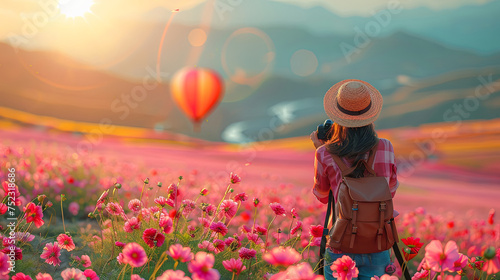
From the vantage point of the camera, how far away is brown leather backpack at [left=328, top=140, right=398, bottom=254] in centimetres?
246

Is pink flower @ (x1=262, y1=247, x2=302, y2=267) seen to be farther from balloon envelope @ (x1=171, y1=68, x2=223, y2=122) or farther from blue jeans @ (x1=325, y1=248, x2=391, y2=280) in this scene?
balloon envelope @ (x1=171, y1=68, x2=223, y2=122)

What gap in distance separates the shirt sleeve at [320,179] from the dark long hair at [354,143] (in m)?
0.11

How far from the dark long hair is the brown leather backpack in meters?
0.04

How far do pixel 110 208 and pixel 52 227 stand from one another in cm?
243

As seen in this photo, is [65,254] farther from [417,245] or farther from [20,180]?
[417,245]

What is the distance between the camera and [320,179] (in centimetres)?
262

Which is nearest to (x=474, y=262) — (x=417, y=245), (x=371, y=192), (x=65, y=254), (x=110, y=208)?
(x=417, y=245)

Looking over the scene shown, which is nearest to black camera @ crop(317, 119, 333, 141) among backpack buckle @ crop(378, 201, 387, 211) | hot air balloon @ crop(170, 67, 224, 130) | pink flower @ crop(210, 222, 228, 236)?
backpack buckle @ crop(378, 201, 387, 211)

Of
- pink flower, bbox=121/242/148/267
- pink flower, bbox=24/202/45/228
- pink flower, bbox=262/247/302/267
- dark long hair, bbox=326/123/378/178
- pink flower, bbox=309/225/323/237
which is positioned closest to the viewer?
pink flower, bbox=262/247/302/267

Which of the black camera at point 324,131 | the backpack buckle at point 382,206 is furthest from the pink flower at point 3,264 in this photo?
the backpack buckle at point 382,206

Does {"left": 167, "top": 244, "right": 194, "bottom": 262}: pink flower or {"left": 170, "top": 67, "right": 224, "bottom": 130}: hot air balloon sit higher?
{"left": 170, "top": 67, "right": 224, "bottom": 130}: hot air balloon

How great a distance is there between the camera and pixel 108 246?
354 cm

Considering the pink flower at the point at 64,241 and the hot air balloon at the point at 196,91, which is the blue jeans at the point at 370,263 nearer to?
the pink flower at the point at 64,241

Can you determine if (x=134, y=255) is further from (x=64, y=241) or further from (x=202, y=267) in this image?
(x=64, y=241)
